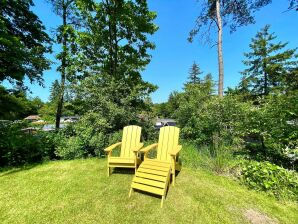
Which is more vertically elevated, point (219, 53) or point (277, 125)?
point (219, 53)

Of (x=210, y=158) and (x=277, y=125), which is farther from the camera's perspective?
(x=210, y=158)

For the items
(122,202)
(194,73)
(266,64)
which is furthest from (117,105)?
(194,73)

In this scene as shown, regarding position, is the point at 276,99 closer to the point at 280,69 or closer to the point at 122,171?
the point at 122,171

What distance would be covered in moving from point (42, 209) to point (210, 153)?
4.01 meters

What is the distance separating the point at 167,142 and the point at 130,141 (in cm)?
94

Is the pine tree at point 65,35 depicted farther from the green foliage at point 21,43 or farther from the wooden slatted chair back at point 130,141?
the wooden slatted chair back at point 130,141

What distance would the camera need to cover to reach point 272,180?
3.02 m

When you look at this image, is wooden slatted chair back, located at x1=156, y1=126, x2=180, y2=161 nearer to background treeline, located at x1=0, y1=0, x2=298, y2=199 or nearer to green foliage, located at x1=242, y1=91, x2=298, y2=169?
background treeline, located at x1=0, y1=0, x2=298, y2=199

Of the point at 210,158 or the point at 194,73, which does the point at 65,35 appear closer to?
the point at 210,158

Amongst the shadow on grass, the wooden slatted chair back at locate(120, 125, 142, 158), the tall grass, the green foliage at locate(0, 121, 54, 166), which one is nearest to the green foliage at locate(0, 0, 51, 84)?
the green foliage at locate(0, 121, 54, 166)

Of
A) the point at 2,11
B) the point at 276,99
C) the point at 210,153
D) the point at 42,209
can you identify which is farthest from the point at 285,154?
the point at 2,11

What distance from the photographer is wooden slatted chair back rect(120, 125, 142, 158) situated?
159 inches

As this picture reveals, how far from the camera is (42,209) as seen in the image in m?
2.55

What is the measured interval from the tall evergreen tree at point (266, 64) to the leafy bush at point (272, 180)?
13236 mm
